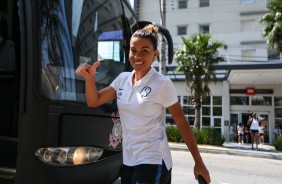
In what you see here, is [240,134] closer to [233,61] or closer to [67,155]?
[233,61]

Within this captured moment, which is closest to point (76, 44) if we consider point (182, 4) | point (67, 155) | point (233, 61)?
point (67, 155)

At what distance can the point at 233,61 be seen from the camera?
97.1ft

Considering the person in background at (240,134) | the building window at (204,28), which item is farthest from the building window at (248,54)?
the person in background at (240,134)

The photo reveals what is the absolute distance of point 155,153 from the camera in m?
2.56

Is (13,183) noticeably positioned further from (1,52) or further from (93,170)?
(1,52)

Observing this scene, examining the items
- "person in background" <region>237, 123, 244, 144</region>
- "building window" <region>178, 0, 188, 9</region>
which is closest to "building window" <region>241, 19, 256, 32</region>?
"building window" <region>178, 0, 188, 9</region>

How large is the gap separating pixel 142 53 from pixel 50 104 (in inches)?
47.8

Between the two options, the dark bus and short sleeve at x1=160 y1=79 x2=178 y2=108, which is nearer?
short sleeve at x1=160 y1=79 x2=178 y2=108

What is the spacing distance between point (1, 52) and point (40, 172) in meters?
1.38

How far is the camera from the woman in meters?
2.53

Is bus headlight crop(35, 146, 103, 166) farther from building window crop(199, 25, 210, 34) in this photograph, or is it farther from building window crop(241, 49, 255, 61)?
building window crop(199, 25, 210, 34)

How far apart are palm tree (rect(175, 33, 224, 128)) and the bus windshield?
630 inches


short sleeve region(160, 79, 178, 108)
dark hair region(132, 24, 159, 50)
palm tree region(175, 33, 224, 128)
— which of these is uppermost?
palm tree region(175, 33, 224, 128)

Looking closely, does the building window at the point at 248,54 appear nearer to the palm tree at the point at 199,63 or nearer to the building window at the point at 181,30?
the building window at the point at 181,30
